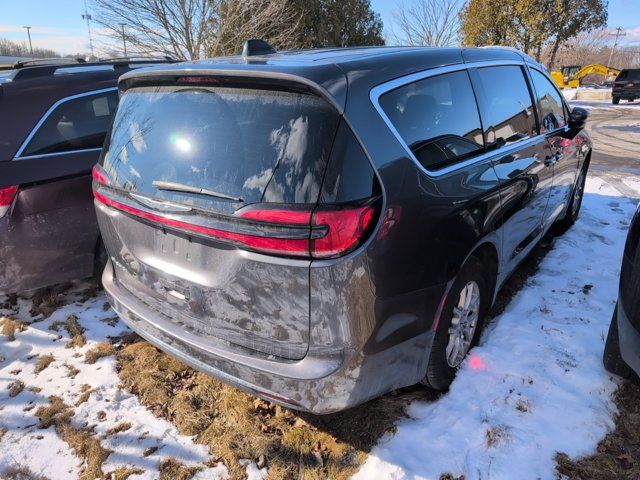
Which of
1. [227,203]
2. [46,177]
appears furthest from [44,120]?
[227,203]

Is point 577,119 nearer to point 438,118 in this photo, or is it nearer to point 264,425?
point 438,118

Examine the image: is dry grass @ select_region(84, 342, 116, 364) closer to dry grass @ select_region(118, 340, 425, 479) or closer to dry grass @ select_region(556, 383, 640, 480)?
dry grass @ select_region(118, 340, 425, 479)

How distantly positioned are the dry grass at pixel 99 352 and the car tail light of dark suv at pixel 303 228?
191cm

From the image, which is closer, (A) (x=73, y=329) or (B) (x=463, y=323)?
(B) (x=463, y=323)

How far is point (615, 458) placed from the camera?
221 cm

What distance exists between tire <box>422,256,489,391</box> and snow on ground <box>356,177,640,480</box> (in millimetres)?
105

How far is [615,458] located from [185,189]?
7.76ft

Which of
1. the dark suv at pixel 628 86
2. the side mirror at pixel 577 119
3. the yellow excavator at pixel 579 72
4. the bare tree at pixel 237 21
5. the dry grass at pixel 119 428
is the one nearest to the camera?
A: the dry grass at pixel 119 428

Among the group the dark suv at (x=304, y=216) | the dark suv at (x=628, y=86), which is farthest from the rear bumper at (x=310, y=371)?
the dark suv at (x=628, y=86)

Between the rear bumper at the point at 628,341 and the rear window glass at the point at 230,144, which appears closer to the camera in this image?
the rear window glass at the point at 230,144

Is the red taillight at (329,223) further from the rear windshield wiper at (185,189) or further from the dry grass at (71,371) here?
the dry grass at (71,371)

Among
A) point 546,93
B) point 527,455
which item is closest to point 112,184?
point 527,455

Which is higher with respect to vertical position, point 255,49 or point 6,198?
point 255,49

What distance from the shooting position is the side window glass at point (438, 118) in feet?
6.91
